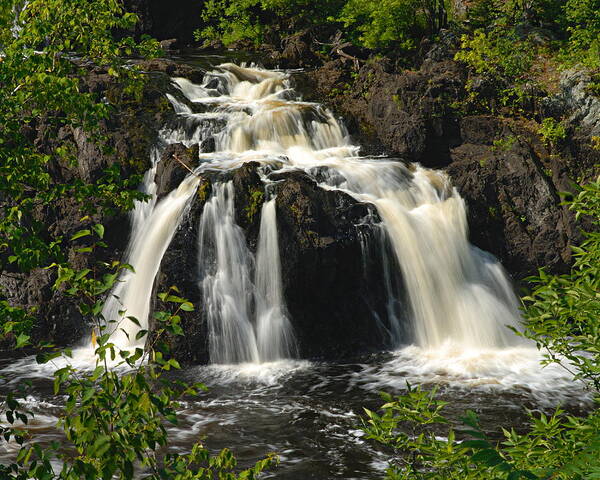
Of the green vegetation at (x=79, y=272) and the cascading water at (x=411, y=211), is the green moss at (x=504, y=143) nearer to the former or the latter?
the cascading water at (x=411, y=211)

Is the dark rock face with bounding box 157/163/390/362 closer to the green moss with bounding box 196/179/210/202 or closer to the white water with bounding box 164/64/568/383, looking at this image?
the green moss with bounding box 196/179/210/202

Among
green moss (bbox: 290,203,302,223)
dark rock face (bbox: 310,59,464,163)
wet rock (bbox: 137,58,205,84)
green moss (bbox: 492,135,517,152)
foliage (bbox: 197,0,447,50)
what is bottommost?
green moss (bbox: 290,203,302,223)

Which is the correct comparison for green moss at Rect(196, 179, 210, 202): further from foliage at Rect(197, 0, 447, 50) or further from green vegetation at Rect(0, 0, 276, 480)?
foliage at Rect(197, 0, 447, 50)

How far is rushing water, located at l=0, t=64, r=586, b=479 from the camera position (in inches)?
344

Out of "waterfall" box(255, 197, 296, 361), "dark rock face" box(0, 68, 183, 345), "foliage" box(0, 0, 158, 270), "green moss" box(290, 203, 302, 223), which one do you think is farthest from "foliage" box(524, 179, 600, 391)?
"dark rock face" box(0, 68, 183, 345)

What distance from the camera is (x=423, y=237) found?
13.0 metres

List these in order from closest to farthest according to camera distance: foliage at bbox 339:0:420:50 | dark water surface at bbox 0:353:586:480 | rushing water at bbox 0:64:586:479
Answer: dark water surface at bbox 0:353:586:480 → rushing water at bbox 0:64:586:479 → foliage at bbox 339:0:420:50

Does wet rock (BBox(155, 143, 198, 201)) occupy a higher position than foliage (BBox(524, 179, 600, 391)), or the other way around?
wet rock (BBox(155, 143, 198, 201))

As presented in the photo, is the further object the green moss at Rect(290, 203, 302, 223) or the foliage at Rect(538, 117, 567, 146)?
the foliage at Rect(538, 117, 567, 146)

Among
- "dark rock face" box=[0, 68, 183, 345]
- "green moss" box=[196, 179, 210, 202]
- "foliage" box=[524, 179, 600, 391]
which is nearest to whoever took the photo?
"foliage" box=[524, 179, 600, 391]

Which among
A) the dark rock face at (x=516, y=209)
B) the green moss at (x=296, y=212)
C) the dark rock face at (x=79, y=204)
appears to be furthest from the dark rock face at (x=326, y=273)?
the dark rock face at (x=79, y=204)

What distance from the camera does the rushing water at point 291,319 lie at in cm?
873

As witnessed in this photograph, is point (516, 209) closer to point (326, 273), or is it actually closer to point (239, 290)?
point (326, 273)

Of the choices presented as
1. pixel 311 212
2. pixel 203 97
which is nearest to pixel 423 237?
pixel 311 212
